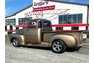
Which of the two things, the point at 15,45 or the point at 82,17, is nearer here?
the point at 15,45

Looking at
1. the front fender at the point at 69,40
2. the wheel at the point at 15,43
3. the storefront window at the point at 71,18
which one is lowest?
the wheel at the point at 15,43

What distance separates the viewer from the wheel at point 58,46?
6.88m

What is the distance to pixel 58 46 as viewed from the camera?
6.99 meters

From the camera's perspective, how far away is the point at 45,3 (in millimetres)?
22547

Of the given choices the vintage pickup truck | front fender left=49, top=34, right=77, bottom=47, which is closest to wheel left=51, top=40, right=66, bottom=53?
the vintage pickup truck

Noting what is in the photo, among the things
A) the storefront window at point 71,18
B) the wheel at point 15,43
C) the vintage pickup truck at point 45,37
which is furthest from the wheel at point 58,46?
the storefront window at point 71,18

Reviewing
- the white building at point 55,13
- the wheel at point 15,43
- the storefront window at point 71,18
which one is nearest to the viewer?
the wheel at point 15,43

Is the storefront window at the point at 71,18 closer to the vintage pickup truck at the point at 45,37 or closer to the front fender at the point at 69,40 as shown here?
the vintage pickup truck at the point at 45,37

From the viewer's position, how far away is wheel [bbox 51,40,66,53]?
6883 millimetres

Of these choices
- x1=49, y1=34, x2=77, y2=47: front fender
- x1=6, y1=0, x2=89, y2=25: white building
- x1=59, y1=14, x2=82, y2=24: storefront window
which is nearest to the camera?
x1=49, y1=34, x2=77, y2=47: front fender

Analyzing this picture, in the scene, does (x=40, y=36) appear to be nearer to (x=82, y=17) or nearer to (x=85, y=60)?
(x=85, y=60)

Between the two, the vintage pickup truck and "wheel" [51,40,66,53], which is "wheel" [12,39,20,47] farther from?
"wheel" [51,40,66,53]
